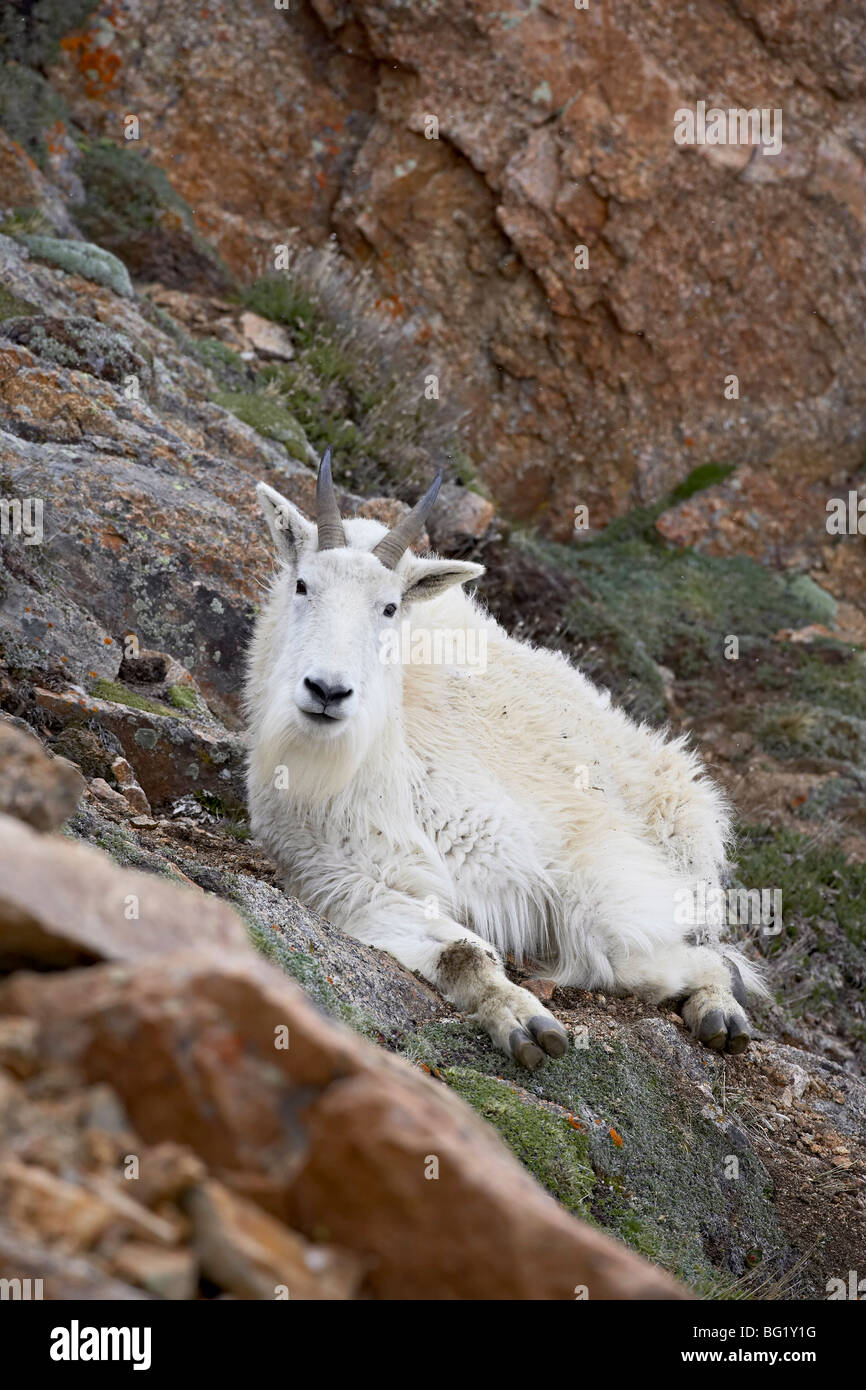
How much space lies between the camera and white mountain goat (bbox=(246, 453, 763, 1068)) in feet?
18.5

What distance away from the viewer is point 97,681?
656 centimetres

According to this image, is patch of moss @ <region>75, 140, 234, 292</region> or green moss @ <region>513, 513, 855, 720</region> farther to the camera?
patch of moss @ <region>75, 140, 234, 292</region>

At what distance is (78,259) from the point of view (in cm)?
977

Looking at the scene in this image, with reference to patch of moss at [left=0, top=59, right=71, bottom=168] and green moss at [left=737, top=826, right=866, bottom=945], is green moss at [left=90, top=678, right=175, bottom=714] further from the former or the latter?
patch of moss at [left=0, top=59, right=71, bottom=168]

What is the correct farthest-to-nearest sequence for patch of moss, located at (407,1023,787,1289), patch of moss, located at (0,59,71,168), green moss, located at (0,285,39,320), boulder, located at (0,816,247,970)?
patch of moss, located at (0,59,71,168)
green moss, located at (0,285,39,320)
patch of moss, located at (407,1023,787,1289)
boulder, located at (0,816,247,970)

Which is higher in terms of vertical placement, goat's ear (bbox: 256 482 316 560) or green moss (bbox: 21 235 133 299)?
green moss (bbox: 21 235 133 299)

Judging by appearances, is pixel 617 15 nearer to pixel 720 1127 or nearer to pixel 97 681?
pixel 97 681

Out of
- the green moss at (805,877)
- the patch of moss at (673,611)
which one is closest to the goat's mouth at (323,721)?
the green moss at (805,877)

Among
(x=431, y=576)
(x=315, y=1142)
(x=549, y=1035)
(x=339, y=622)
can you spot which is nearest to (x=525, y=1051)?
(x=549, y=1035)

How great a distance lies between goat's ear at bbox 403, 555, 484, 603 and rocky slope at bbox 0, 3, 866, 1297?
4.24 ft

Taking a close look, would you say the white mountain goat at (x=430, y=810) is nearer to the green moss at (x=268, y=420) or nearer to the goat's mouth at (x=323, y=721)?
the goat's mouth at (x=323, y=721)

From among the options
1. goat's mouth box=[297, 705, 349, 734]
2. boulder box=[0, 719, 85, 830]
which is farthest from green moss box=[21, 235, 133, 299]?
boulder box=[0, 719, 85, 830]
